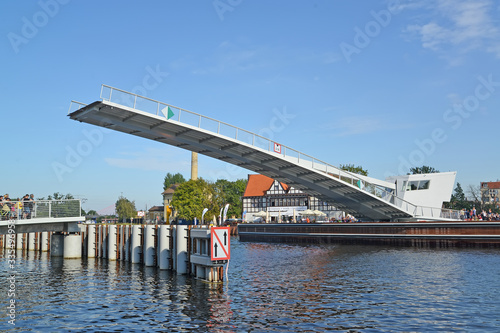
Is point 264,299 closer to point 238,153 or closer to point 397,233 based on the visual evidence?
point 238,153

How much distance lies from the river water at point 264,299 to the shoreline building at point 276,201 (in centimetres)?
5592

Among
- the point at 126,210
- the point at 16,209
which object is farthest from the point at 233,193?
the point at 16,209

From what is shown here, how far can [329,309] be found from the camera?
14500 mm

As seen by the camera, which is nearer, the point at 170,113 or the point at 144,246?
the point at 144,246

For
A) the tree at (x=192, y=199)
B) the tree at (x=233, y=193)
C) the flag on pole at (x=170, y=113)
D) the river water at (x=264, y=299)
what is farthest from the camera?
the tree at (x=233, y=193)

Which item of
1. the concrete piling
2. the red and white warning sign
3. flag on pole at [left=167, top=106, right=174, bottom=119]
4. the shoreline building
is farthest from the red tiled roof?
the red and white warning sign

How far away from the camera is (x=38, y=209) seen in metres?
25.5

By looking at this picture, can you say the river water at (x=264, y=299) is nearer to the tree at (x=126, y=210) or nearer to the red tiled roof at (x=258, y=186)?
the red tiled roof at (x=258, y=186)

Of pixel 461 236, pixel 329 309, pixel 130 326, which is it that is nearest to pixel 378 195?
pixel 461 236

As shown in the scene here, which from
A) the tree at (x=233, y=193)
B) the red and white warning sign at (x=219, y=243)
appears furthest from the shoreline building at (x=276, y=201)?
the red and white warning sign at (x=219, y=243)

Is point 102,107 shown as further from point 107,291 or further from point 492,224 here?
point 492,224

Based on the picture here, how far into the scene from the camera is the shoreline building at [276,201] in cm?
8206

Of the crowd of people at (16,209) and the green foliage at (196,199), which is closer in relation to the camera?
the crowd of people at (16,209)

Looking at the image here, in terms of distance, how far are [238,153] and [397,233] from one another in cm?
1780
